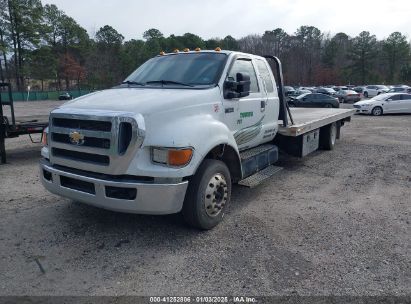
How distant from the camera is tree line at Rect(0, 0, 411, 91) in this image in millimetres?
67250

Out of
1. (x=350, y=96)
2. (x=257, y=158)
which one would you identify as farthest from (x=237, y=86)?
(x=350, y=96)

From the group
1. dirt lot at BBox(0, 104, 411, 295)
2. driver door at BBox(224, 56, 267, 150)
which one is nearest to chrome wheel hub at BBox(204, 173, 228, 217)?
dirt lot at BBox(0, 104, 411, 295)

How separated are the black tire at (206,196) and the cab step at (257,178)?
683 millimetres

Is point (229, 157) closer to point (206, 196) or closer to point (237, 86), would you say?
point (206, 196)

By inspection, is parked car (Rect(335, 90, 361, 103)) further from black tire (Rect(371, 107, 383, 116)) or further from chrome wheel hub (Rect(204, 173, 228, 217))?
chrome wheel hub (Rect(204, 173, 228, 217))

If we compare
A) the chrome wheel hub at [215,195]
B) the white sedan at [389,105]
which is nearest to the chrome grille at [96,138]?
the chrome wheel hub at [215,195]

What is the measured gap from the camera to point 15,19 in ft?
214

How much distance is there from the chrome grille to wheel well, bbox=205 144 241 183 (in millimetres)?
1197

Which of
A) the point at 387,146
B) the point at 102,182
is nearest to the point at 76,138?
the point at 102,182

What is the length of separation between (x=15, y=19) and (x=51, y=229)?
72359 mm

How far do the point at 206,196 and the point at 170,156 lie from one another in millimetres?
810

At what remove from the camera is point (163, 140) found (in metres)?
3.98

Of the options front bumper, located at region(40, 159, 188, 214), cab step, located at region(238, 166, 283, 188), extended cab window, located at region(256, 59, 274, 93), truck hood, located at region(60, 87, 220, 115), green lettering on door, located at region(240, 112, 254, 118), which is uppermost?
extended cab window, located at region(256, 59, 274, 93)

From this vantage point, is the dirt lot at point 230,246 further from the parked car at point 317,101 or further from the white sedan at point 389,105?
the parked car at point 317,101
